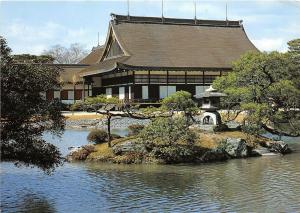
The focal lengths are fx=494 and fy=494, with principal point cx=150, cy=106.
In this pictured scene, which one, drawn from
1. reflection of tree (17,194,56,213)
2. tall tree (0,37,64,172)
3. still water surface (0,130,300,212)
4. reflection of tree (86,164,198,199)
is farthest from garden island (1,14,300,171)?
reflection of tree (86,164,198,199)

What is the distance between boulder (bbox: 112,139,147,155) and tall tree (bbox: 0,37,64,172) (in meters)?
6.76

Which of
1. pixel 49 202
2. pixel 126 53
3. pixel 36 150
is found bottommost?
pixel 49 202

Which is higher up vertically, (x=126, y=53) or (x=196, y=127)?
(x=126, y=53)

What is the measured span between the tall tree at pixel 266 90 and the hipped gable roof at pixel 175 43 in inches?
741

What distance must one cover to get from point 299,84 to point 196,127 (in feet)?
22.3

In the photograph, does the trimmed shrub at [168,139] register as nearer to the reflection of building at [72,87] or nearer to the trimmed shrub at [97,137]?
the trimmed shrub at [97,137]

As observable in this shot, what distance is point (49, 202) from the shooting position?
13555 millimetres

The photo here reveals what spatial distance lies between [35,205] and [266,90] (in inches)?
625

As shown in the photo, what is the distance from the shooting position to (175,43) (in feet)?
168

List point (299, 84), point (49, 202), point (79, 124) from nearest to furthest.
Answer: point (49, 202)
point (299, 84)
point (79, 124)

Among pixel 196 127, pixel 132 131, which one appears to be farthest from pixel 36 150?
pixel 196 127

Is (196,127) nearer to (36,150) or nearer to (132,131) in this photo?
(132,131)

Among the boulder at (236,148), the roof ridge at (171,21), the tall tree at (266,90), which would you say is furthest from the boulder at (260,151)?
the roof ridge at (171,21)

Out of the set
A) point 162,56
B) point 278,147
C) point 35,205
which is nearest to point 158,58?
point 162,56
